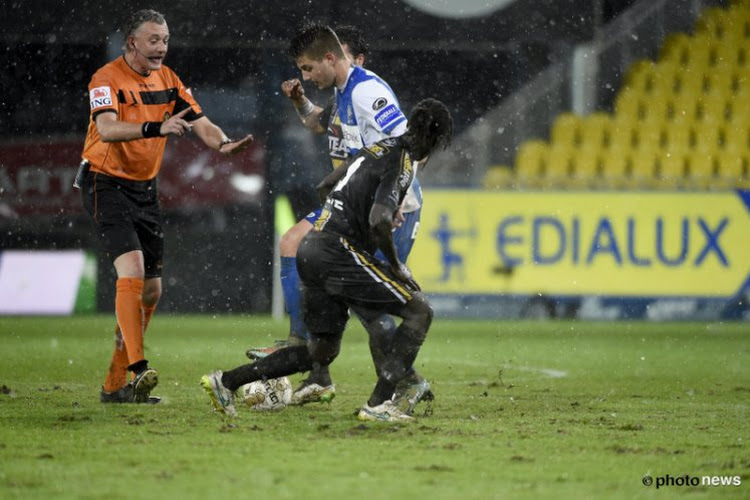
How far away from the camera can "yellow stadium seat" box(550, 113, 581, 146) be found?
53.0 feet

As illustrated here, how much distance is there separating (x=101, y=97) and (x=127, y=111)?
0.22 m

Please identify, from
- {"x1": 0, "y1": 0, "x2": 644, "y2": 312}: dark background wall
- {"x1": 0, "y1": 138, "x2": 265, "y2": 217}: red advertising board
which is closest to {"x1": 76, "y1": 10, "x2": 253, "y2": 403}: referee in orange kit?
{"x1": 0, "y1": 0, "x2": 644, "y2": 312}: dark background wall

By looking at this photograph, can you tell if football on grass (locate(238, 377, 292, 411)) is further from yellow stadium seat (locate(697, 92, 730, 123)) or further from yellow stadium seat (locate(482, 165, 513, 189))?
yellow stadium seat (locate(697, 92, 730, 123))

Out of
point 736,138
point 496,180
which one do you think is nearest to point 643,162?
point 736,138

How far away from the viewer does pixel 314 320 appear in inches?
221

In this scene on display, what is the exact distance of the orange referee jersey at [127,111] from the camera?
21.0 ft

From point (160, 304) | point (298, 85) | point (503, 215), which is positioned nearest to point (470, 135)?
point (503, 215)

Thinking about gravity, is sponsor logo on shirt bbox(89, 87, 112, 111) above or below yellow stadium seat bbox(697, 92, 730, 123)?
below

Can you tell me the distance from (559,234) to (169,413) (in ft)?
29.3

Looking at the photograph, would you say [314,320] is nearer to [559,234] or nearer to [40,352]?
[40,352]

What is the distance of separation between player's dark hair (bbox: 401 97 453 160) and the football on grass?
4.53ft

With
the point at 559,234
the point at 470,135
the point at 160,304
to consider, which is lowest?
the point at 160,304

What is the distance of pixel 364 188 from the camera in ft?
18.1

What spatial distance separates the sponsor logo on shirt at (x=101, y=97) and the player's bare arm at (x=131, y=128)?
7 cm
